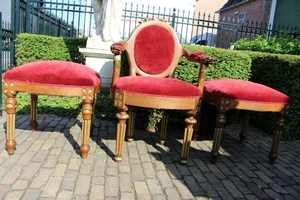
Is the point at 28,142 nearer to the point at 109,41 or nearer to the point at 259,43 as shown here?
Result: the point at 109,41

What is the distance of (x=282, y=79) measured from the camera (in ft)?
11.6

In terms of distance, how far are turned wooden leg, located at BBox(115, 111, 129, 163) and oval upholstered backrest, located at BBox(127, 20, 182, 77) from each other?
30.5 inches

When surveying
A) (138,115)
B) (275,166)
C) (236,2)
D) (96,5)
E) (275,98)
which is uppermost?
(236,2)

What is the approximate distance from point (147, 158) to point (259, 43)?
480cm

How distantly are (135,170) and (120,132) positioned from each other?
0.37 meters

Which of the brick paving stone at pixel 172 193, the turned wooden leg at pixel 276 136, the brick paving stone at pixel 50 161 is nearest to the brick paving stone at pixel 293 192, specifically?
the turned wooden leg at pixel 276 136

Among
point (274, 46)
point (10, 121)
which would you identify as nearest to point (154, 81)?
point (10, 121)

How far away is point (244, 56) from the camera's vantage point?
3504 mm

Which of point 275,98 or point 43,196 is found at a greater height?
point 275,98

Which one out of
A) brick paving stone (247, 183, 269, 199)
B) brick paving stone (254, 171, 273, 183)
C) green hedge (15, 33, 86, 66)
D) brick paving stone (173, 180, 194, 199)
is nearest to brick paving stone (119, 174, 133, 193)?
brick paving stone (173, 180, 194, 199)

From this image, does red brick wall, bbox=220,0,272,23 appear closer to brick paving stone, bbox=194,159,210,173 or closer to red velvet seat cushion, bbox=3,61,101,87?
brick paving stone, bbox=194,159,210,173

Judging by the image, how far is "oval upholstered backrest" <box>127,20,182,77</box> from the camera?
2.89 metres

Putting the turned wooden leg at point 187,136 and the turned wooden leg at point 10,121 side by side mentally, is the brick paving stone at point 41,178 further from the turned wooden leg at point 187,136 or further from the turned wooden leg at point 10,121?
the turned wooden leg at point 187,136

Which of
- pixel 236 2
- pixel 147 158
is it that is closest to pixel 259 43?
pixel 147 158
